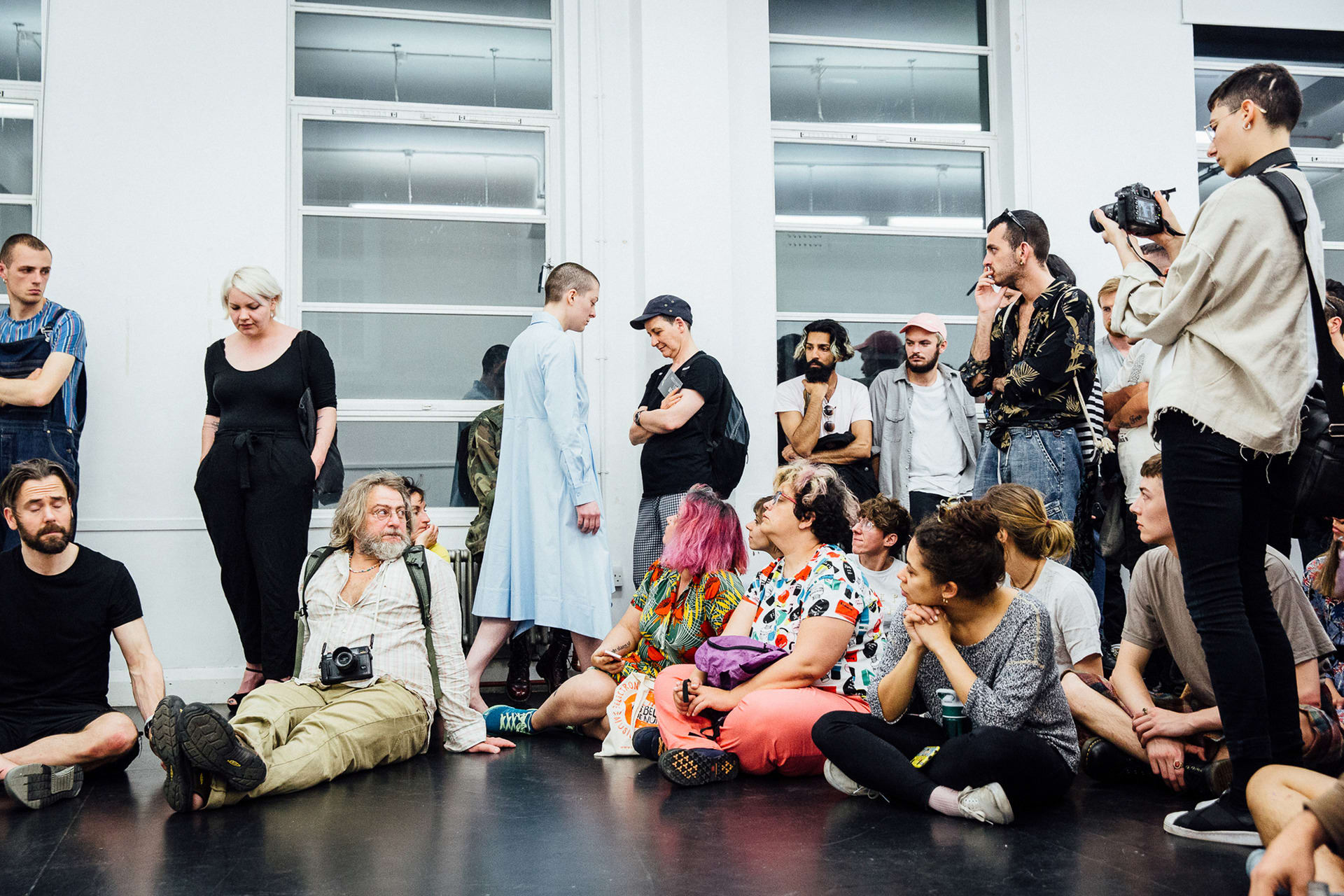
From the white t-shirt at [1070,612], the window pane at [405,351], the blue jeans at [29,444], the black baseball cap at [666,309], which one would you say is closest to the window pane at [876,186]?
the black baseball cap at [666,309]

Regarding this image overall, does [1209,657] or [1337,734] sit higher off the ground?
[1209,657]

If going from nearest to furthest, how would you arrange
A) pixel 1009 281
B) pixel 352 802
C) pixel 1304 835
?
1. pixel 1304 835
2. pixel 352 802
3. pixel 1009 281

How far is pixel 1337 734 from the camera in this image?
106 inches

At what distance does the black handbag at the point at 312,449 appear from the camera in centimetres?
435

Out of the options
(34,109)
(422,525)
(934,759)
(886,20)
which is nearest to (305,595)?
(422,525)

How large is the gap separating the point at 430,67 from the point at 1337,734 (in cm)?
455

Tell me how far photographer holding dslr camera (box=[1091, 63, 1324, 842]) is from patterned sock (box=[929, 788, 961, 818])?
21.0 inches

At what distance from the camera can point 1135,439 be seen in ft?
13.6

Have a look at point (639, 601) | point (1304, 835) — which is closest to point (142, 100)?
point (639, 601)

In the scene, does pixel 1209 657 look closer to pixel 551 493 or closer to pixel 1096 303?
pixel 551 493

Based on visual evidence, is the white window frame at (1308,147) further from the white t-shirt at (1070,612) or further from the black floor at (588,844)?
the black floor at (588,844)

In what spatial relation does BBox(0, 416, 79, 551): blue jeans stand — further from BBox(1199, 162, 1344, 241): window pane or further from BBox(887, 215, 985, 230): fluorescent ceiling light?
BBox(1199, 162, 1344, 241): window pane

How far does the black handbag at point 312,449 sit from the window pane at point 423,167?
3.73 ft

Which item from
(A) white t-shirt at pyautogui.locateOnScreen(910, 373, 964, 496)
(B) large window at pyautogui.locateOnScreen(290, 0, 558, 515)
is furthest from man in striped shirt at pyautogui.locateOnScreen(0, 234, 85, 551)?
(A) white t-shirt at pyautogui.locateOnScreen(910, 373, 964, 496)
